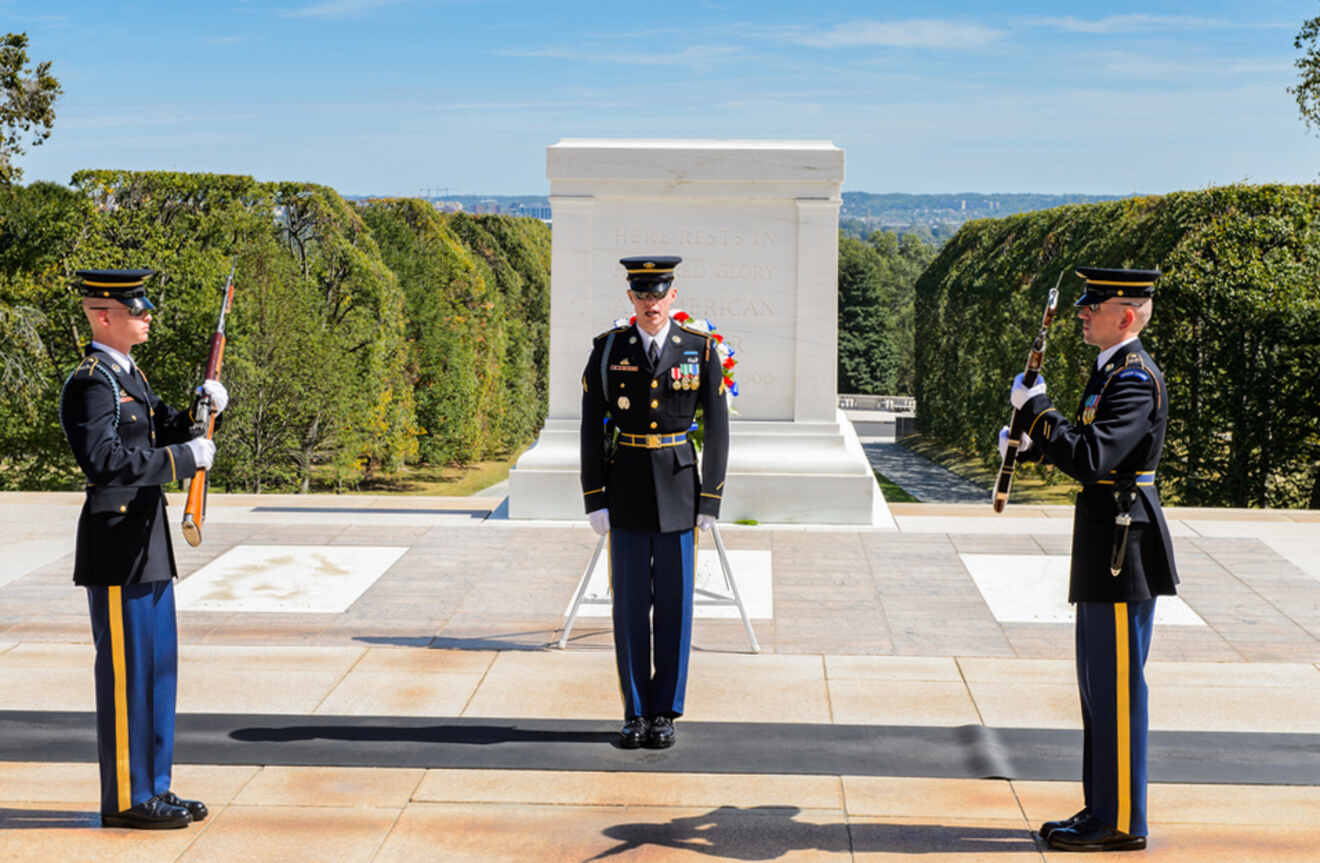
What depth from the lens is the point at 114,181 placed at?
21.2 metres

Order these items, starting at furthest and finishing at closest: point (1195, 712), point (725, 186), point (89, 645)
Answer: point (725, 186), point (89, 645), point (1195, 712)

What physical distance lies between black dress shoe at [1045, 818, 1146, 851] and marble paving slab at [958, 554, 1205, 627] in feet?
9.13

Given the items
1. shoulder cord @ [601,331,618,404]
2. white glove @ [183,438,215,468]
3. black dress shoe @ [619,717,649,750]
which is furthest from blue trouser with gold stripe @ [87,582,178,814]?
shoulder cord @ [601,331,618,404]

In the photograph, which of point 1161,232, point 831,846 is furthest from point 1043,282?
point 831,846

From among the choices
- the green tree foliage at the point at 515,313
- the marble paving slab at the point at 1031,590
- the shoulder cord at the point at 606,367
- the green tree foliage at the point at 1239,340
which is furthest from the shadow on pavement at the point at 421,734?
the green tree foliage at the point at 515,313

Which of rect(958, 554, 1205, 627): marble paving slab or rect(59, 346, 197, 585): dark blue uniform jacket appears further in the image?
rect(958, 554, 1205, 627): marble paving slab

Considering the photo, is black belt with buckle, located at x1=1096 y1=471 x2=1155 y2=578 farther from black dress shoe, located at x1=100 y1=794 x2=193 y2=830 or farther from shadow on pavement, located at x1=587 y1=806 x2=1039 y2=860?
black dress shoe, located at x1=100 y1=794 x2=193 y2=830

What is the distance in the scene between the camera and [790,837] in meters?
4.14

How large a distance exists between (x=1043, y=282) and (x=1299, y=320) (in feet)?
39.8

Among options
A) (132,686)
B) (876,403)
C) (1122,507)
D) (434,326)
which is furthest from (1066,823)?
(876,403)

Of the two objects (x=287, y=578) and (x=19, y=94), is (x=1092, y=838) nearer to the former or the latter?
(x=287, y=578)

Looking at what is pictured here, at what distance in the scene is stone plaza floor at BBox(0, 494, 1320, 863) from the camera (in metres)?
4.20

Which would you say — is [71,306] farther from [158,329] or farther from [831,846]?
[831,846]

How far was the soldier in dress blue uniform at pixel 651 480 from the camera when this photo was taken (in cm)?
499
